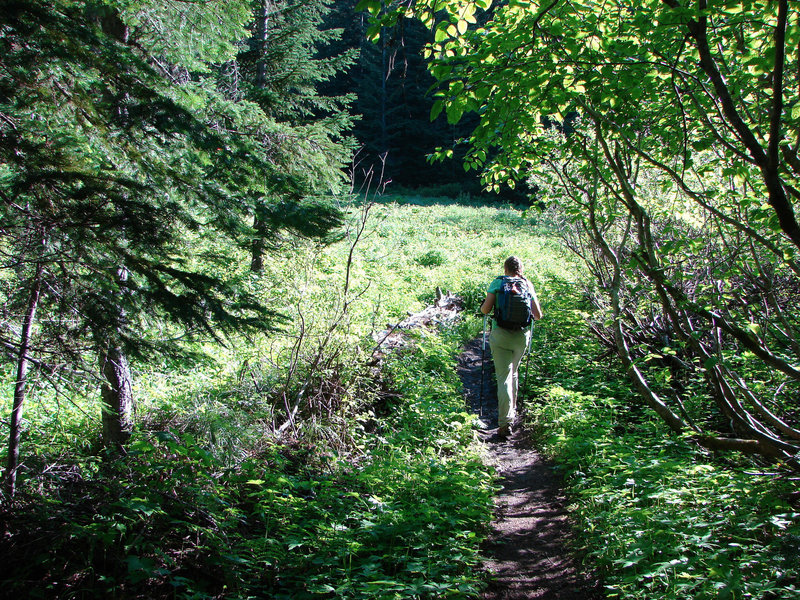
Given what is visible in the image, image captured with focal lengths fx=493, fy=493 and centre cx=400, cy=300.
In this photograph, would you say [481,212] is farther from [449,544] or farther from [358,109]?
[449,544]

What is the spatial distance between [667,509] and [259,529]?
3.19 meters

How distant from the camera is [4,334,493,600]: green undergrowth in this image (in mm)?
2914

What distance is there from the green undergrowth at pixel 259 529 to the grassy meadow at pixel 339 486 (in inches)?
0.7

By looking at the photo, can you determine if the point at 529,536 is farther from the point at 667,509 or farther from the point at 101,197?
Answer: the point at 101,197

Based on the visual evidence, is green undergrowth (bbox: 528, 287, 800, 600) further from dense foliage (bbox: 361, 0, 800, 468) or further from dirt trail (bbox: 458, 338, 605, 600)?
dense foliage (bbox: 361, 0, 800, 468)

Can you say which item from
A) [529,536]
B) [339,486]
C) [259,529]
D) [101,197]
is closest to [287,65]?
[101,197]

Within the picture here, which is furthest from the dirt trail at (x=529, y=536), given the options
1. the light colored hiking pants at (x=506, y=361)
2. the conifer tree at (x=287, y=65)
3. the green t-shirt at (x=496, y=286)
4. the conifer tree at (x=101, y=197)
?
the conifer tree at (x=287, y=65)

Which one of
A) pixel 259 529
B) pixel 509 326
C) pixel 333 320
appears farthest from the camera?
pixel 509 326

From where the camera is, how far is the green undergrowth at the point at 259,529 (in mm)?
2914

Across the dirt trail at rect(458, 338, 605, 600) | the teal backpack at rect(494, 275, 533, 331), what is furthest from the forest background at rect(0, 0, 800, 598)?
the teal backpack at rect(494, 275, 533, 331)

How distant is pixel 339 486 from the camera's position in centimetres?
450

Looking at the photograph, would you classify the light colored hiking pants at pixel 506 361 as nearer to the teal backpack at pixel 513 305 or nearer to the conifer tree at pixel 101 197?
the teal backpack at pixel 513 305

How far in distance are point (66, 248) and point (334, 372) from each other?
10.9 feet

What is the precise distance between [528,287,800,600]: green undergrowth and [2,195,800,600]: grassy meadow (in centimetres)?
2
